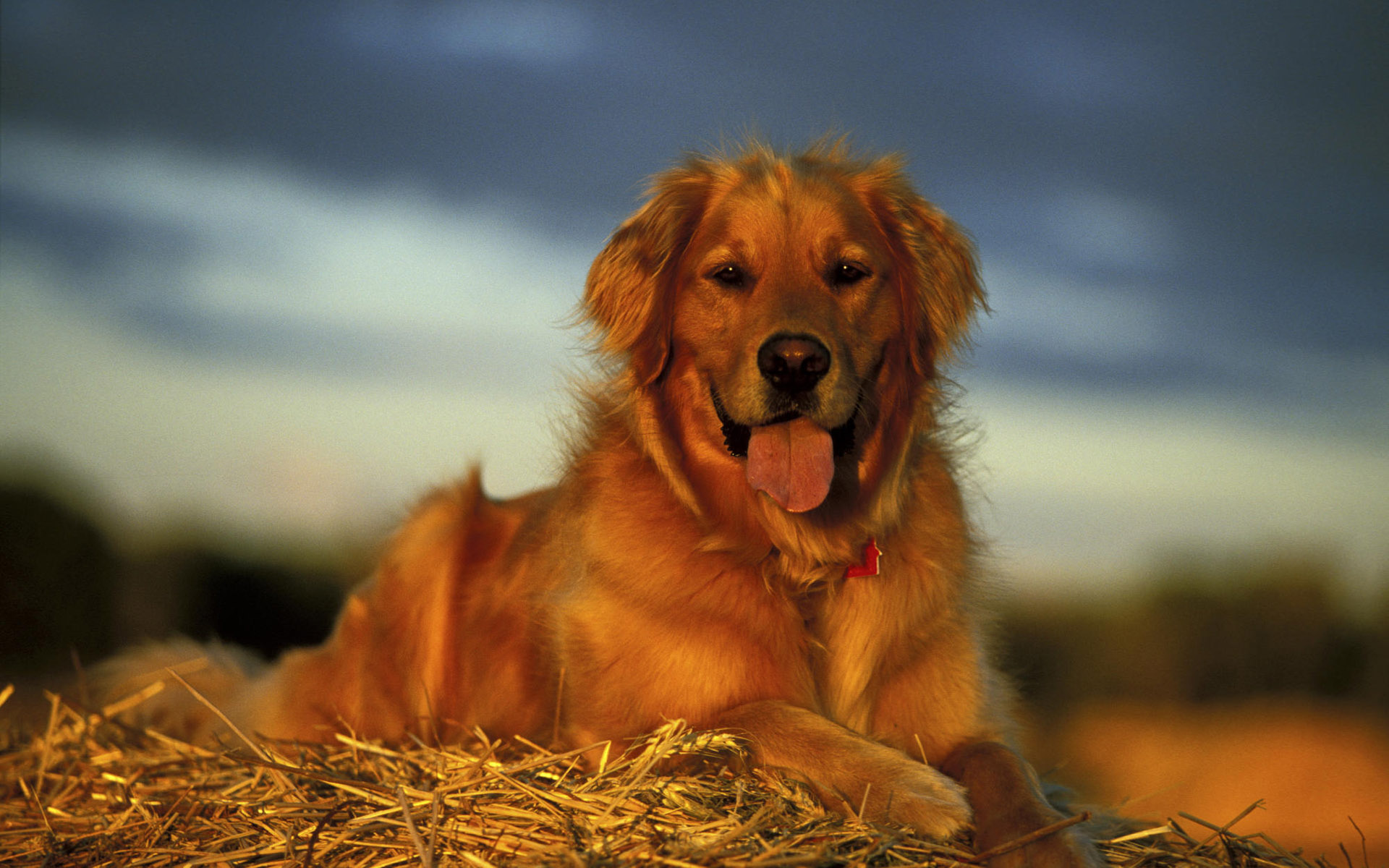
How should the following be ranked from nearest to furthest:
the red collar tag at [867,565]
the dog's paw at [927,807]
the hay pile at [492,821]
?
the hay pile at [492,821], the dog's paw at [927,807], the red collar tag at [867,565]

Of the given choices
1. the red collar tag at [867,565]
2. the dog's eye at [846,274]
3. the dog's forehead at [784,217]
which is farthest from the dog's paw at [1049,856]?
the dog's forehead at [784,217]

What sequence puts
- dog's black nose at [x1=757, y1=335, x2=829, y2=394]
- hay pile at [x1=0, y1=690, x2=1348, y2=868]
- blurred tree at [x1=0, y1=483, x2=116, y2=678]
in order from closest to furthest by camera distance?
hay pile at [x1=0, y1=690, x2=1348, y2=868] → dog's black nose at [x1=757, y1=335, x2=829, y2=394] → blurred tree at [x1=0, y1=483, x2=116, y2=678]

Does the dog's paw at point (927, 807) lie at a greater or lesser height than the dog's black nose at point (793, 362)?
lesser

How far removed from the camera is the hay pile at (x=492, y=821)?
7.71ft

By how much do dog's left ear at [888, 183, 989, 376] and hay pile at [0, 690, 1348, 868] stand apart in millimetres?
1653

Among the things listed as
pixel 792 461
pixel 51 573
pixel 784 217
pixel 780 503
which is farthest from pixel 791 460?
pixel 51 573

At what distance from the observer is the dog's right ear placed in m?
3.49

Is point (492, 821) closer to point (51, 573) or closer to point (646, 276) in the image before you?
point (646, 276)

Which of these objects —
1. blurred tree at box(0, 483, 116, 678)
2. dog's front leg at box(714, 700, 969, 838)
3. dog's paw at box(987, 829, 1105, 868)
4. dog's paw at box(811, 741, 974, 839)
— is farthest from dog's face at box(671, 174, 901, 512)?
blurred tree at box(0, 483, 116, 678)

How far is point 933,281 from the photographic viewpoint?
3596 millimetres

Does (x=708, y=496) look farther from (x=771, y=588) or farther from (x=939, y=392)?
(x=939, y=392)

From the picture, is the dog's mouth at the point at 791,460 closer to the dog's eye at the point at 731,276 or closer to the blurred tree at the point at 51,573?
the dog's eye at the point at 731,276

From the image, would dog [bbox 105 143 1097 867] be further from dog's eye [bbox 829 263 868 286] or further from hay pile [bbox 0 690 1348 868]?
hay pile [bbox 0 690 1348 868]

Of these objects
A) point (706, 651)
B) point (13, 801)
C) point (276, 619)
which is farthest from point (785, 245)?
point (276, 619)
